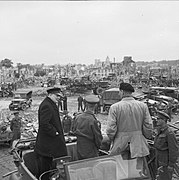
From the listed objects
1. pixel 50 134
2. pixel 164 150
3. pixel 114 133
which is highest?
pixel 114 133

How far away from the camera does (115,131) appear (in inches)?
171

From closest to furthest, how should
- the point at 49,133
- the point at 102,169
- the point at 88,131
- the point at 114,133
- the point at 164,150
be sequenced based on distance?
1. the point at 102,169
2. the point at 114,133
3. the point at 88,131
4. the point at 49,133
5. the point at 164,150

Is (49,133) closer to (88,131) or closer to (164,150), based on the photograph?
(88,131)

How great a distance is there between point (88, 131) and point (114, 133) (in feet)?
1.91

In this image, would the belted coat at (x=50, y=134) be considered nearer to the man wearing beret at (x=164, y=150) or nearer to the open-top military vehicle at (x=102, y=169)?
the open-top military vehicle at (x=102, y=169)

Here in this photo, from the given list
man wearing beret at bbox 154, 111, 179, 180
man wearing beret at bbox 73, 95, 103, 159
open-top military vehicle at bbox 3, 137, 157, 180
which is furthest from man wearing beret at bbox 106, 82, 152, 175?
man wearing beret at bbox 154, 111, 179, 180

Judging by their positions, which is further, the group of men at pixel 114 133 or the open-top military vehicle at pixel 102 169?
the group of men at pixel 114 133

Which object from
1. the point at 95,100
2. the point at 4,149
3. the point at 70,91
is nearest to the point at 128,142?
the point at 95,100

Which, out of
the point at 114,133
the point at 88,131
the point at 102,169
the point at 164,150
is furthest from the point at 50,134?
the point at 164,150

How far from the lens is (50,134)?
16.1 feet

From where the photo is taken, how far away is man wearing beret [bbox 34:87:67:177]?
4934mm

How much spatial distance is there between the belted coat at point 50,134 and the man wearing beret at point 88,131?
34cm

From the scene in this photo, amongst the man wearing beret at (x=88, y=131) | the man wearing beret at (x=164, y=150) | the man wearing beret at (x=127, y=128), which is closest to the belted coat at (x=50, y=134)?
the man wearing beret at (x=88, y=131)

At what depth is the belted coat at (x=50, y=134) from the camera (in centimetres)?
494
